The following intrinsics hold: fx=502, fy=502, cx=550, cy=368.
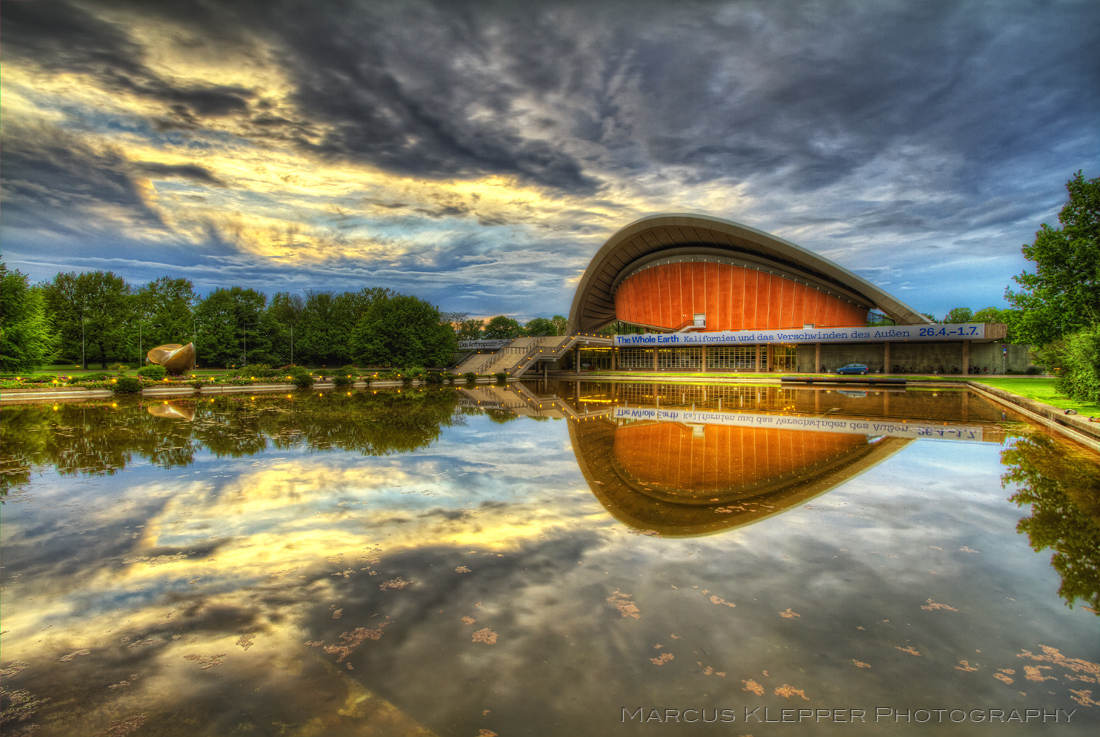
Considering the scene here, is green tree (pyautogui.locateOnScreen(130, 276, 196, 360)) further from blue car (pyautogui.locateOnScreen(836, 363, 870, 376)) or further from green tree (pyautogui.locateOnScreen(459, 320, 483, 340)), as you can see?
blue car (pyautogui.locateOnScreen(836, 363, 870, 376))

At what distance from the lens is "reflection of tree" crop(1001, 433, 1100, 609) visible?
15.3 feet

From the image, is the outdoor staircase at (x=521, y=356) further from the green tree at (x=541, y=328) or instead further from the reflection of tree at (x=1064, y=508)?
the green tree at (x=541, y=328)

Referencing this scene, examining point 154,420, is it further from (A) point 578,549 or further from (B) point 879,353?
(B) point 879,353

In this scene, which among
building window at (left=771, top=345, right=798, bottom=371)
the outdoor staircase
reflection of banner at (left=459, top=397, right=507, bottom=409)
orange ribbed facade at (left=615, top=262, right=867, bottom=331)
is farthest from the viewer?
orange ribbed facade at (left=615, top=262, right=867, bottom=331)

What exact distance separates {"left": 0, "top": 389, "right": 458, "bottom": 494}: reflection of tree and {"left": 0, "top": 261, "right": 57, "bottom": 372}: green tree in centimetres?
1087

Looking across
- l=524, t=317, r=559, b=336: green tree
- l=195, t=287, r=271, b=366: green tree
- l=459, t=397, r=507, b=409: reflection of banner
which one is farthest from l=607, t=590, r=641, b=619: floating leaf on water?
l=524, t=317, r=559, b=336: green tree

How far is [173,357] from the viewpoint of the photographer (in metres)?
33.6

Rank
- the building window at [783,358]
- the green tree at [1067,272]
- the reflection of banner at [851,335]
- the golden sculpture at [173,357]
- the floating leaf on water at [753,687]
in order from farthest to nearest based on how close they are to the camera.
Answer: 1. the building window at [783,358]
2. the reflection of banner at [851,335]
3. the golden sculpture at [173,357]
4. the green tree at [1067,272]
5. the floating leaf on water at [753,687]

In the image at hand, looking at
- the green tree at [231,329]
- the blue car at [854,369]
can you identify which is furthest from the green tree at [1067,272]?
the green tree at [231,329]

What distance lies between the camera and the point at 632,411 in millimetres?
18812

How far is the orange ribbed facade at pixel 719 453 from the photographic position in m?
8.37

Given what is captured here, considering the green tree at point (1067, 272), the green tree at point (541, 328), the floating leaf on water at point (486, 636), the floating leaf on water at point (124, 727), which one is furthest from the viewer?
the green tree at point (541, 328)

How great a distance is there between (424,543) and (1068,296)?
25.8 m

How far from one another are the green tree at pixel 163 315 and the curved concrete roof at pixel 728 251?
44.3 meters
